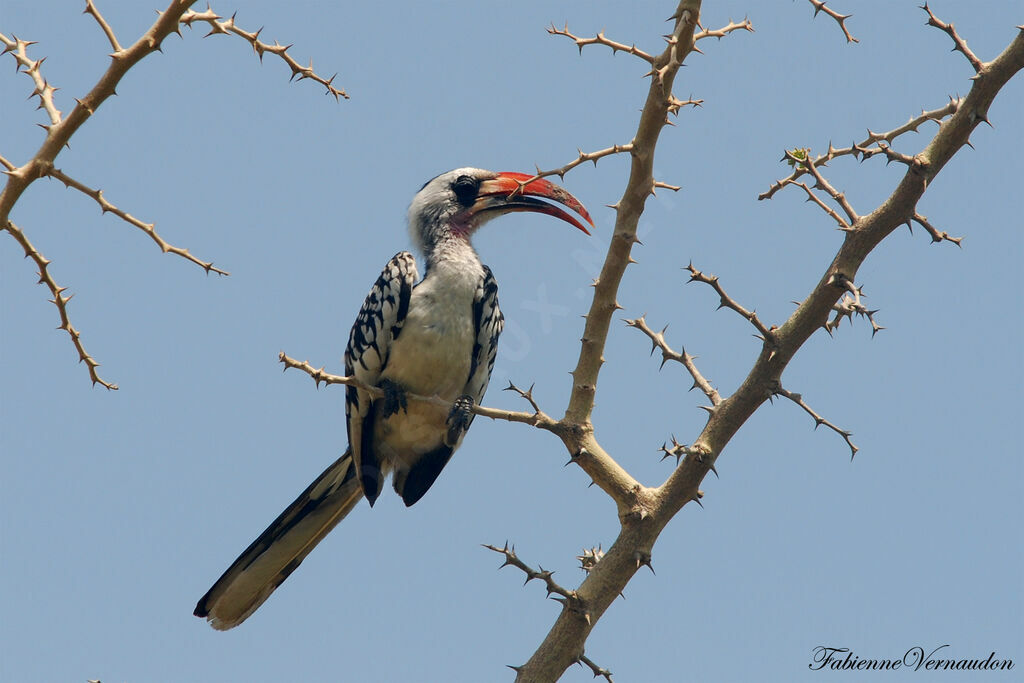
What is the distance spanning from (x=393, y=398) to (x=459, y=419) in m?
0.38

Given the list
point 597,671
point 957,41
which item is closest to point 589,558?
point 597,671

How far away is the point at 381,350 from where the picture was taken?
17.6 feet

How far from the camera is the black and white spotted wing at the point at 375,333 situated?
17.6 feet

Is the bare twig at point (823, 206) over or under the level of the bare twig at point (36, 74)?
over

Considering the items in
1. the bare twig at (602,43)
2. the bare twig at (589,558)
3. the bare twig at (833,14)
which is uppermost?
the bare twig at (833,14)

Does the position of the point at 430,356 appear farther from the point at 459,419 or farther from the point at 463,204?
the point at 463,204

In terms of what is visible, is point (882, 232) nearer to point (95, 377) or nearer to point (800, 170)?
point (800, 170)

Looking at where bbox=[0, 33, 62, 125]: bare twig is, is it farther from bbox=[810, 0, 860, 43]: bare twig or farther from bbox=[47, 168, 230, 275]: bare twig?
bbox=[810, 0, 860, 43]: bare twig

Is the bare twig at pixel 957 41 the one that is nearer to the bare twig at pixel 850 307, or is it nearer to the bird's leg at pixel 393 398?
the bare twig at pixel 850 307

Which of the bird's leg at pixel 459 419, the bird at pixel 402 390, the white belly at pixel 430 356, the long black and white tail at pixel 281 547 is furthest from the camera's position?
the bird's leg at pixel 459 419

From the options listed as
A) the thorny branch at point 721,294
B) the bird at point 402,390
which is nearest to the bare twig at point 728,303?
the thorny branch at point 721,294

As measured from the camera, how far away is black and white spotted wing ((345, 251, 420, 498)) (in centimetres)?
538

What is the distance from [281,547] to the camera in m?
5.21

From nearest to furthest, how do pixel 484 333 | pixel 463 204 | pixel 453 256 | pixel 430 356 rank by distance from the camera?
pixel 430 356, pixel 484 333, pixel 453 256, pixel 463 204
